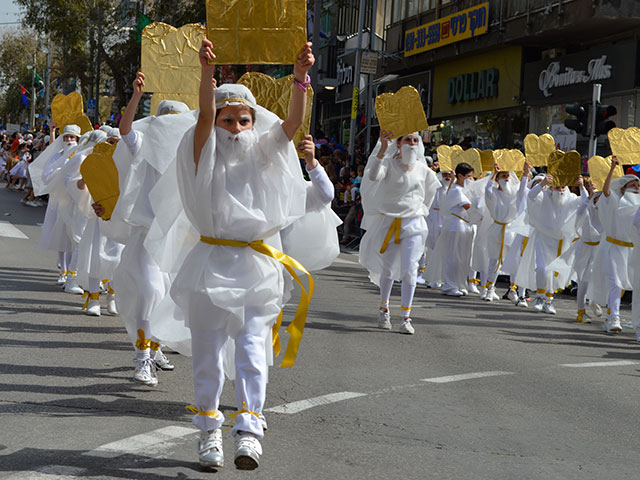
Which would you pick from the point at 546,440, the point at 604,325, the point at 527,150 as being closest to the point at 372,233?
the point at 604,325

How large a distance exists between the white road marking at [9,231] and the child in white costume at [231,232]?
15.1 m

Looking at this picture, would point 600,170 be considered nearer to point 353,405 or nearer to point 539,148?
point 539,148

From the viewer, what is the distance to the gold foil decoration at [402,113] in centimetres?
1064

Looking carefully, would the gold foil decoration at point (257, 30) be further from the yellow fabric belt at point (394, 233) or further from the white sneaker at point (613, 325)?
the white sneaker at point (613, 325)

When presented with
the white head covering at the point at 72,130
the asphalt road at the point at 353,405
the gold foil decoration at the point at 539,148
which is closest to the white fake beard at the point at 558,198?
the gold foil decoration at the point at 539,148

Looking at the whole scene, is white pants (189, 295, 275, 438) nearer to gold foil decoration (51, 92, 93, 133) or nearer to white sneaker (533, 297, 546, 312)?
gold foil decoration (51, 92, 93, 133)

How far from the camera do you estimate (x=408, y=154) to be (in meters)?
11.3

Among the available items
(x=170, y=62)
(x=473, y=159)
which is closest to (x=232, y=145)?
(x=170, y=62)

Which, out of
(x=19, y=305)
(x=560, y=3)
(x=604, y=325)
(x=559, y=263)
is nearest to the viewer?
(x=19, y=305)

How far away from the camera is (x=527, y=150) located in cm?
1506

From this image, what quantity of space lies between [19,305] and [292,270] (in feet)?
20.8

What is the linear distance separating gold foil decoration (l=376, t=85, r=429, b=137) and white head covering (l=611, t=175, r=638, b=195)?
10.5 feet

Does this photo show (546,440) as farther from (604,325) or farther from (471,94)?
(471,94)

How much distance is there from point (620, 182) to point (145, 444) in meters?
8.69
